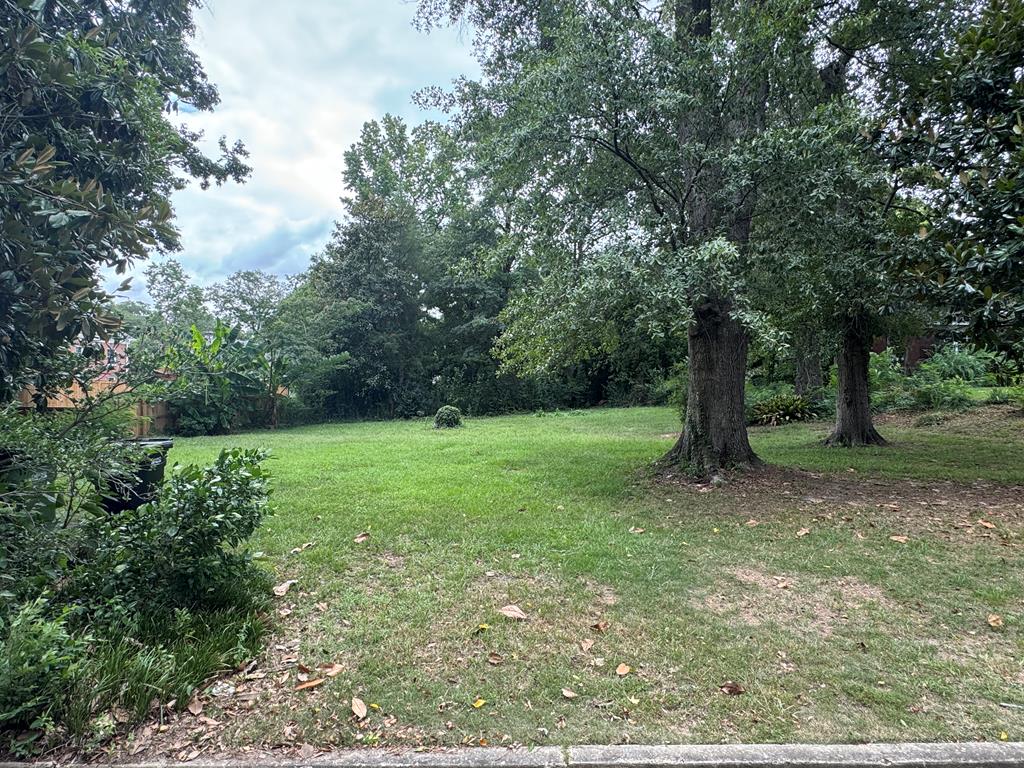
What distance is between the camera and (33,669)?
184 centimetres

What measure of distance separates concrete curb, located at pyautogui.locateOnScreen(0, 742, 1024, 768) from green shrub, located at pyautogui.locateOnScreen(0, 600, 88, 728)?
170mm

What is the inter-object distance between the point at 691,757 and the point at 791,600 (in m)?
1.66

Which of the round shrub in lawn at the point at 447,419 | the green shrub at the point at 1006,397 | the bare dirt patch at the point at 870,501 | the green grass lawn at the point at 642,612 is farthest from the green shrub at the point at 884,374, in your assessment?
the round shrub in lawn at the point at 447,419

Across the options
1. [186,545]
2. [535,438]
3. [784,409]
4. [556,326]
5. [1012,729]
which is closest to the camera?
[1012,729]

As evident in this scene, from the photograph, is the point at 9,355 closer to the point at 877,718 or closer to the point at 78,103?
the point at 78,103

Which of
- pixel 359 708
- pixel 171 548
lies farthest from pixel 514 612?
pixel 171 548

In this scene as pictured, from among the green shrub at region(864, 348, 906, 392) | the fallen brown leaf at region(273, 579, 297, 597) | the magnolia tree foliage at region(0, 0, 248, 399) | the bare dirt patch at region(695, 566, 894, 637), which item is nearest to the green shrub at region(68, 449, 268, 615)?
the fallen brown leaf at region(273, 579, 297, 597)

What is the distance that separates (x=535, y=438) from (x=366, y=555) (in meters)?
7.13

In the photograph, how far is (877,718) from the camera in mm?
2064

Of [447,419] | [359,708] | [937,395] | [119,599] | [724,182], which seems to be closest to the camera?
[359,708]

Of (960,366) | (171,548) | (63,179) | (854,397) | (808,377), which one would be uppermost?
(63,179)

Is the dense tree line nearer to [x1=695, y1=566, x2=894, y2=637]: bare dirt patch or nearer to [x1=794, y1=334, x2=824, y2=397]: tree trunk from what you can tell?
[x1=695, y1=566, x2=894, y2=637]: bare dirt patch

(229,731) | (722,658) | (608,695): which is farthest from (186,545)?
(722,658)

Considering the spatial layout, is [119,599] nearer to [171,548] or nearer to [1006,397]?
[171,548]
